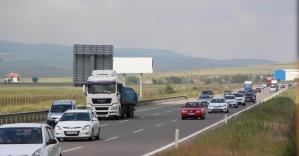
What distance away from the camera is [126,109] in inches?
2260

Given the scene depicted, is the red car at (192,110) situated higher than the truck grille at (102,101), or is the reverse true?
the truck grille at (102,101)

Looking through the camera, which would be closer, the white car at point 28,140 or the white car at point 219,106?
the white car at point 28,140

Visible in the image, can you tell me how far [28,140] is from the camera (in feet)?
58.7

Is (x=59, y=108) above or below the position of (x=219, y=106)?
above

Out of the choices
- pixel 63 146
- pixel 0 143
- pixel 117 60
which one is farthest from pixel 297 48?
pixel 117 60

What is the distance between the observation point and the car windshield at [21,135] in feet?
58.4

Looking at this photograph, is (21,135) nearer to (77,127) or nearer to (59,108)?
(77,127)

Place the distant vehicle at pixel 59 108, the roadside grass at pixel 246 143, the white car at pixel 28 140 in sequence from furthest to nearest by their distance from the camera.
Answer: the distant vehicle at pixel 59 108, the roadside grass at pixel 246 143, the white car at pixel 28 140

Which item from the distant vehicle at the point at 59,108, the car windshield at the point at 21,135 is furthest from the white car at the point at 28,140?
the distant vehicle at the point at 59,108

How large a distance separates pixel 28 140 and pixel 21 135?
368 mm

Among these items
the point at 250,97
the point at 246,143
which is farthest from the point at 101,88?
the point at 250,97

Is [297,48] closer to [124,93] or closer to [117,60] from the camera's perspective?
[124,93]

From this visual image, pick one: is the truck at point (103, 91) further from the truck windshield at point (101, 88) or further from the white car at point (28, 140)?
the white car at point (28, 140)

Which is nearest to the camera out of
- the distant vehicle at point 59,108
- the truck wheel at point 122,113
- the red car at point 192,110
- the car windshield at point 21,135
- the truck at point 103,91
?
the car windshield at point 21,135
